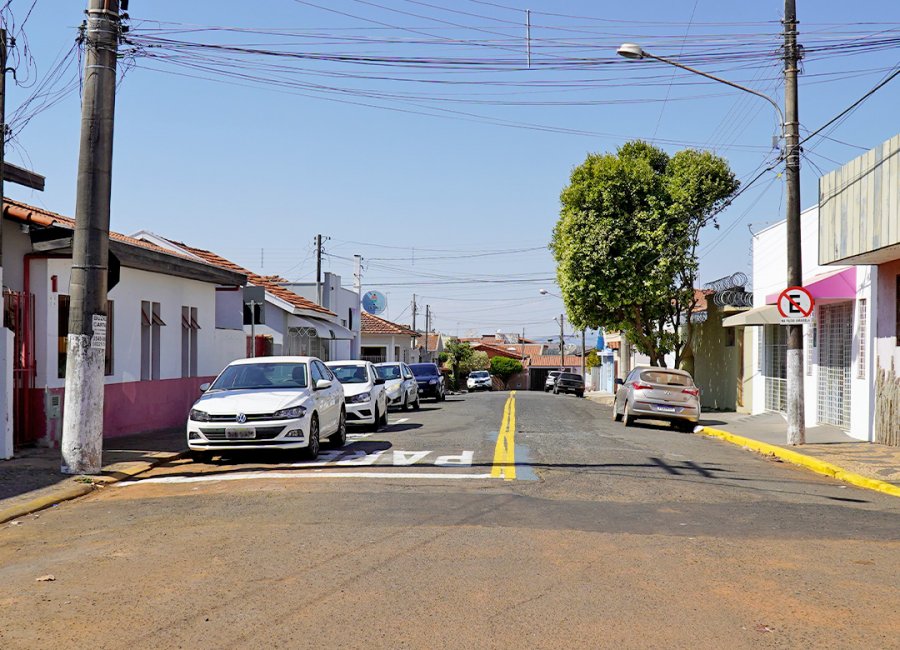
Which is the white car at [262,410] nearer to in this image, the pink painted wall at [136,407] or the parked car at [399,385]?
the pink painted wall at [136,407]

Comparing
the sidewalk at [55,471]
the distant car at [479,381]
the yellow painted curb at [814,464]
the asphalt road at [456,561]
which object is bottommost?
the distant car at [479,381]

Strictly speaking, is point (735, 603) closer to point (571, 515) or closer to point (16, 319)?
point (571, 515)

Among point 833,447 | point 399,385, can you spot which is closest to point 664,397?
point 833,447

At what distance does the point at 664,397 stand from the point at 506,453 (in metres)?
8.70

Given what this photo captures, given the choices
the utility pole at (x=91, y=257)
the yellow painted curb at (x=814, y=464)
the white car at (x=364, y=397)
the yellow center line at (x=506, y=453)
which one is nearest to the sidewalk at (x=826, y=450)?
the yellow painted curb at (x=814, y=464)

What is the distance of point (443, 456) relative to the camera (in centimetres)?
1447

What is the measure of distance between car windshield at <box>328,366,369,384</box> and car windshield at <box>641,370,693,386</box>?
6.70 metres

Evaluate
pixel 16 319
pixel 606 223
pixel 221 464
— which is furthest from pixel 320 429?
pixel 606 223

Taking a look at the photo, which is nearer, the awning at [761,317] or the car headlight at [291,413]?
the car headlight at [291,413]

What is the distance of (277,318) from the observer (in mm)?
34688

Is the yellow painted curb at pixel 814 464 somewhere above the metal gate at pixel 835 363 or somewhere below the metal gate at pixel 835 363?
below

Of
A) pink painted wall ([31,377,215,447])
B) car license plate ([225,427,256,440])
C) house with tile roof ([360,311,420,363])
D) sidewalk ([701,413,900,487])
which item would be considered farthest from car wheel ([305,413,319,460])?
house with tile roof ([360,311,420,363])

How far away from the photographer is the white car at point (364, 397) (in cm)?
2027

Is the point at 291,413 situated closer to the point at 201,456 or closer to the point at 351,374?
the point at 201,456
